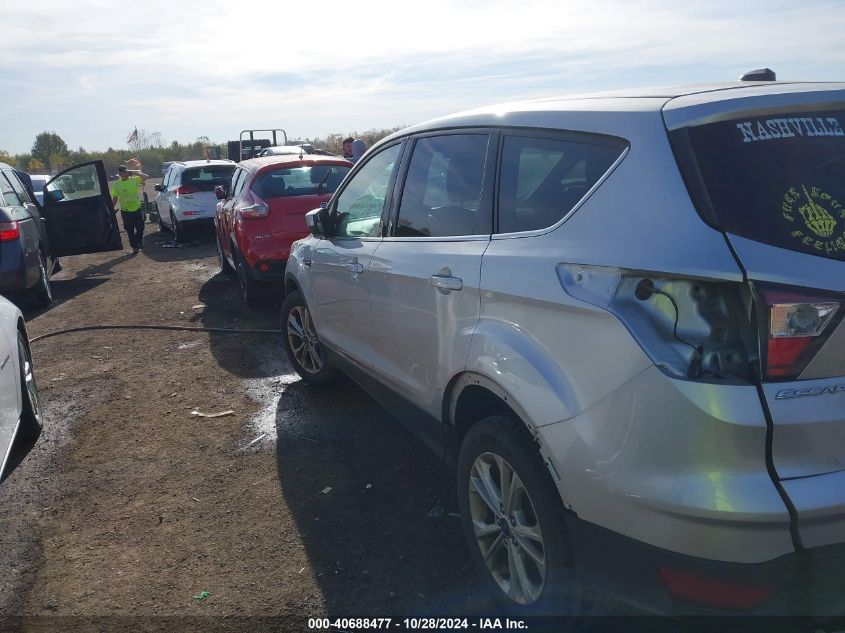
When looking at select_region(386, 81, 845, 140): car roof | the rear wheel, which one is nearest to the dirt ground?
the rear wheel

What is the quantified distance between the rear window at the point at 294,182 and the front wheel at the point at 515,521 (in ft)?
19.4

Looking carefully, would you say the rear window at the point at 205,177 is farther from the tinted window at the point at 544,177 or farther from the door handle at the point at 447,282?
the tinted window at the point at 544,177

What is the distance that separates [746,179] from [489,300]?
997 millimetres

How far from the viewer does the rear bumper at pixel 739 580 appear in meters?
2.03

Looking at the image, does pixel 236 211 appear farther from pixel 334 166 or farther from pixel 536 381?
pixel 536 381

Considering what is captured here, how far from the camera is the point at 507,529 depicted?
9.27 feet

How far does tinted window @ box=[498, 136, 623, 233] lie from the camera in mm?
2574

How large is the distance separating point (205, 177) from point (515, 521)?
14.1m

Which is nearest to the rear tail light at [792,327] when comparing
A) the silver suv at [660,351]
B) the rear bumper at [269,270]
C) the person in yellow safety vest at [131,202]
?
the silver suv at [660,351]

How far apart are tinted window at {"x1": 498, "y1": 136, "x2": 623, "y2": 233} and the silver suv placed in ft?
0.03

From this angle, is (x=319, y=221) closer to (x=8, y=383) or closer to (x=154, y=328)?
(x=8, y=383)

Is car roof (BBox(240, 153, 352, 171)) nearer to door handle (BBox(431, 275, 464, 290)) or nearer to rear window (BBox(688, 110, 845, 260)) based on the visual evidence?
door handle (BBox(431, 275, 464, 290))

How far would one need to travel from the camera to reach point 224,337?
25.4 feet

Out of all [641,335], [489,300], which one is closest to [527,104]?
[489,300]
